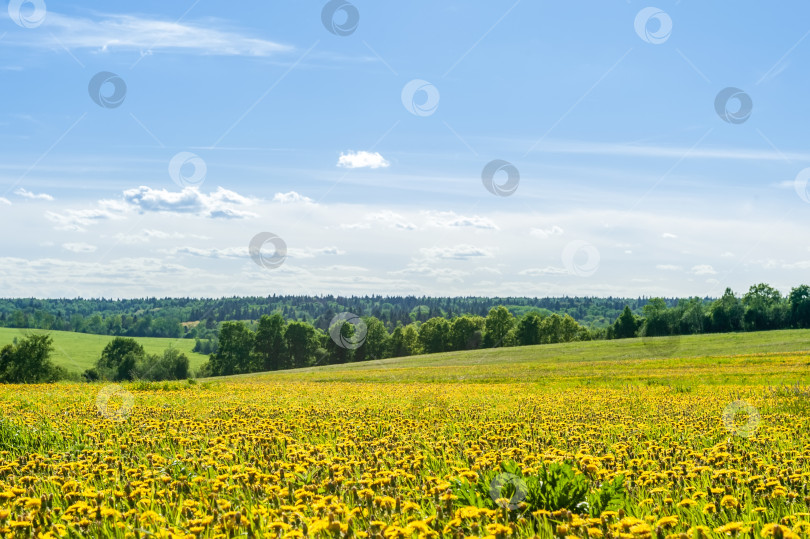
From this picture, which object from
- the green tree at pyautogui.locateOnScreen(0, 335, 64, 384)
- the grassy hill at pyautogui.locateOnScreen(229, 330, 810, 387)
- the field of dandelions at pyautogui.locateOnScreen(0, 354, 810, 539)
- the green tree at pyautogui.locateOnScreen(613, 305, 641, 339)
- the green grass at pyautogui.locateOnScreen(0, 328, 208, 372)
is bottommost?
the green grass at pyautogui.locateOnScreen(0, 328, 208, 372)

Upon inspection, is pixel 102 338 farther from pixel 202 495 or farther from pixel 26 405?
pixel 202 495

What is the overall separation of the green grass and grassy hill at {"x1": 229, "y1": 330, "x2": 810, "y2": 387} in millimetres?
68440

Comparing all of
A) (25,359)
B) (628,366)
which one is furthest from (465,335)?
(25,359)

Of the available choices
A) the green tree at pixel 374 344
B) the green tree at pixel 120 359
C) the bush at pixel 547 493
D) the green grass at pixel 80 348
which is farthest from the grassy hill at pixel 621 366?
the green tree at pixel 374 344

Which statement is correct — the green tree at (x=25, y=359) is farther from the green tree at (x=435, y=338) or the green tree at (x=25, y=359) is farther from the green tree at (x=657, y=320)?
the green tree at (x=657, y=320)

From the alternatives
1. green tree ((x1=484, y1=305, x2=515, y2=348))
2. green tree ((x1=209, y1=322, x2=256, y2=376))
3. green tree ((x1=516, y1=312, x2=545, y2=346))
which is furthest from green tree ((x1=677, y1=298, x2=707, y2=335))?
green tree ((x1=209, y1=322, x2=256, y2=376))

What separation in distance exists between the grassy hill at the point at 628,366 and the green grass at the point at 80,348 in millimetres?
68440

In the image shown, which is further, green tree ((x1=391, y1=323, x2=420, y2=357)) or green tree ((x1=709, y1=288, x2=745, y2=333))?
green tree ((x1=391, y1=323, x2=420, y2=357))

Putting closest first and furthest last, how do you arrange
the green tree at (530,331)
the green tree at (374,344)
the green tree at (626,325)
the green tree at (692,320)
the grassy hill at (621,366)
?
1. the grassy hill at (621,366)
2. the green tree at (692,320)
3. the green tree at (626,325)
4. the green tree at (530,331)
5. the green tree at (374,344)

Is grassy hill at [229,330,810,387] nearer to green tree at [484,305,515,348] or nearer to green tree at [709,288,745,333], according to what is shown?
green tree at [709,288,745,333]

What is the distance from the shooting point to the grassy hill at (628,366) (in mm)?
33688

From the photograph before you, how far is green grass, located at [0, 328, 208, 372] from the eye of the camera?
4717 inches

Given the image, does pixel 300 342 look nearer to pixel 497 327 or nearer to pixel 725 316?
pixel 497 327

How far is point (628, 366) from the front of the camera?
48.2 meters
